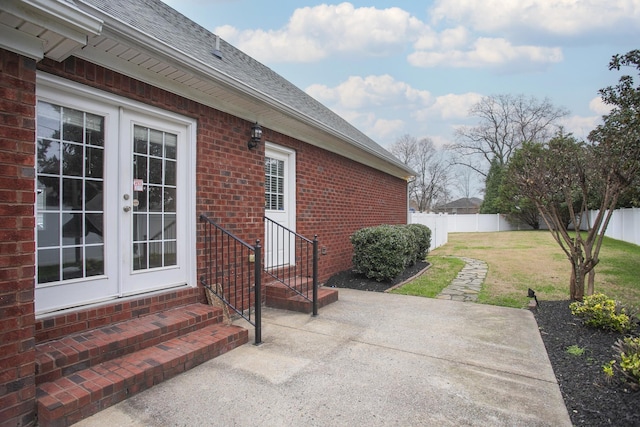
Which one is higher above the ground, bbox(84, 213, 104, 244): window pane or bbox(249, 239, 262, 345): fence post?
bbox(84, 213, 104, 244): window pane

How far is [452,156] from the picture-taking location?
37531 mm

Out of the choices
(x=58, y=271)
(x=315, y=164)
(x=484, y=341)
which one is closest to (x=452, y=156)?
(x=315, y=164)

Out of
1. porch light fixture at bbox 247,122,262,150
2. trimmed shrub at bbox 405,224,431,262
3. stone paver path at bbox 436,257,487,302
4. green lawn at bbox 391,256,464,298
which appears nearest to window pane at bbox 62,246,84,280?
porch light fixture at bbox 247,122,262,150

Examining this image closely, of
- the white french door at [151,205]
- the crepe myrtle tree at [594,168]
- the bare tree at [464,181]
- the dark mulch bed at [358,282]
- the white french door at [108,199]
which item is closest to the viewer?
the white french door at [108,199]

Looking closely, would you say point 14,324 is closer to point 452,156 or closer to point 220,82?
point 220,82

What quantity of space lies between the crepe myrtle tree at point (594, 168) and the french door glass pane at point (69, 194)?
5.62m

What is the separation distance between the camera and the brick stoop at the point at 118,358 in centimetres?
225

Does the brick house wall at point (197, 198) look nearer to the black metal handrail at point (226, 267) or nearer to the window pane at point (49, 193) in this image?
the black metal handrail at point (226, 267)

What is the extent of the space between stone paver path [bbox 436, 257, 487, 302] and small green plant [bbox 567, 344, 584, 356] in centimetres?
225

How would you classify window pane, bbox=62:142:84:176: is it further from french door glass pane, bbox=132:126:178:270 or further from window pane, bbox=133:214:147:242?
window pane, bbox=133:214:147:242

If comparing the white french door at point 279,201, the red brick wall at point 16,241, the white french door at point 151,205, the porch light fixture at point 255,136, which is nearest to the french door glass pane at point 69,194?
the white french door at point 151,205

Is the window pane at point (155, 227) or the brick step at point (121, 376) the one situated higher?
the window pane at point (155, 227)

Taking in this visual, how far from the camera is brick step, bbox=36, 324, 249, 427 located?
218 cm

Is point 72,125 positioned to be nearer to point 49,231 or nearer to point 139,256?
point 49,231
